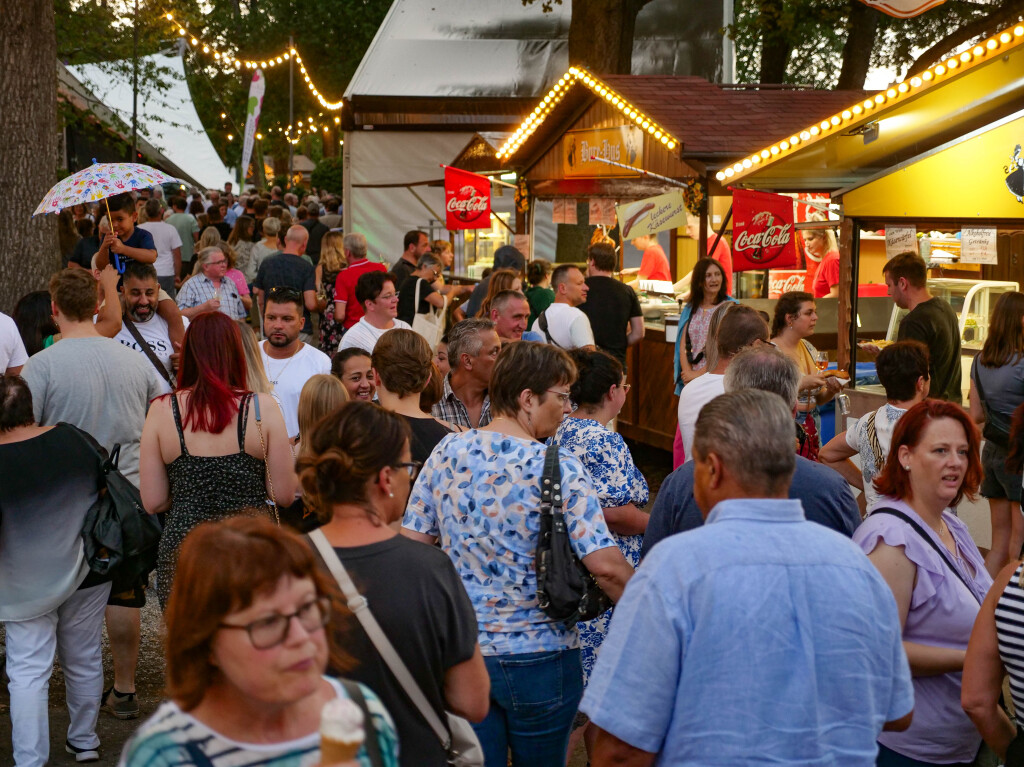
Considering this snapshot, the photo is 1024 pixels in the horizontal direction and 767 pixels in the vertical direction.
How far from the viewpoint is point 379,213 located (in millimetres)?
21297

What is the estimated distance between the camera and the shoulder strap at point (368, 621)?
8.34ft

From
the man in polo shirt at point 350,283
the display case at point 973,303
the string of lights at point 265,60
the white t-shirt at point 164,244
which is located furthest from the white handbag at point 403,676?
the string of lights at point 265,60

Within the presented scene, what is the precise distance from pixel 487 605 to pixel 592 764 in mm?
917

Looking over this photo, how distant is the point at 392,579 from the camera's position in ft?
8.54

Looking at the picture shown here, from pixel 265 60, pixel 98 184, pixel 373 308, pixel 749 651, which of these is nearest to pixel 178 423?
pixel 749 651

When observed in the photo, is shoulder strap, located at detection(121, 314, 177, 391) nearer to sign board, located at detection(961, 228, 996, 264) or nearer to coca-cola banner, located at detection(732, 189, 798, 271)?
coca-cola banner, located at detection(732, 189, 798, 271)

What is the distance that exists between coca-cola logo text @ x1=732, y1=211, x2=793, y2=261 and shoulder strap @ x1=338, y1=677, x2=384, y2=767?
27.5 feet

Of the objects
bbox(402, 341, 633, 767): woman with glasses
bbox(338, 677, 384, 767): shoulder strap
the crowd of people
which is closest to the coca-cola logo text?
the crowd of people

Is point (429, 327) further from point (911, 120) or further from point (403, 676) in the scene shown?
point (403, 676)

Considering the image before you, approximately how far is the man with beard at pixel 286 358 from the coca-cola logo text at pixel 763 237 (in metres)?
5.10

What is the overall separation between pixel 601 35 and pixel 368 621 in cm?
1563

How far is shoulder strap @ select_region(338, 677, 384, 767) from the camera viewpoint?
194 centimetres

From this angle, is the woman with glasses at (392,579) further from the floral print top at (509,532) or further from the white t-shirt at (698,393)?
the white t-shirt at (698,393)

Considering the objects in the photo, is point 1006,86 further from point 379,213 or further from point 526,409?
point 379,213
